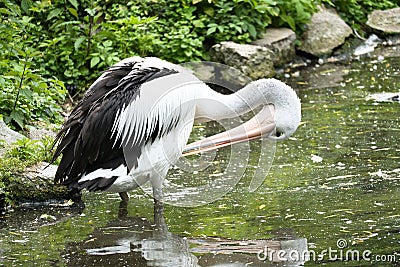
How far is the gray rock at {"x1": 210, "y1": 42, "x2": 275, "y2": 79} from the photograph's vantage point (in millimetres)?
10773

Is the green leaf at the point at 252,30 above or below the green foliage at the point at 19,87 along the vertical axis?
below

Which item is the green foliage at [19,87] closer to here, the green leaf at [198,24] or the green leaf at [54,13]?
the green leaf at [54,13]

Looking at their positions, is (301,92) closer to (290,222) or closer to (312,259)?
(290,222)

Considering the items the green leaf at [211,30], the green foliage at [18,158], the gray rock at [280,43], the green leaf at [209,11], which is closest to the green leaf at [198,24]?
the green leaf at [211,30]

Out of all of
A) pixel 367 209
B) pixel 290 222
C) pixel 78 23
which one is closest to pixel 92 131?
pixel 290 222

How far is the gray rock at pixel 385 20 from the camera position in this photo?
13414 mm

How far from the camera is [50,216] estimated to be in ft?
21.1

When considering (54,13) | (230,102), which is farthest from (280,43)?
(230,102)

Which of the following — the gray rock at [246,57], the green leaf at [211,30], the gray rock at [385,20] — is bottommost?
the gray rock at [385,20]

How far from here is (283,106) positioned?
646 cm

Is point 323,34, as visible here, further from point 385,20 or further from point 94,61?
point 94,61

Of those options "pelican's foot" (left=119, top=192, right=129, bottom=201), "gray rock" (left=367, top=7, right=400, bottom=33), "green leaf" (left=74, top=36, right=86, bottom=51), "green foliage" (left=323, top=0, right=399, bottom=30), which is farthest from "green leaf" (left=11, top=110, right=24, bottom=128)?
"gray rock" (left=367, top=7, right=400, bottom=33)

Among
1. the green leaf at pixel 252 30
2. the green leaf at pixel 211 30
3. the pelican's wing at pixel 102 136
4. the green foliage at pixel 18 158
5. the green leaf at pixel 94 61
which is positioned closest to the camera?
the pelican's wing at pixel 102 136

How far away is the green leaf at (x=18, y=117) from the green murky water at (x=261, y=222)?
4.31ft
